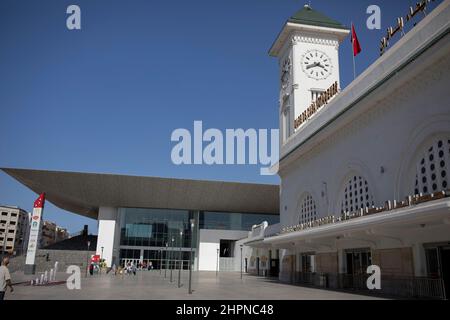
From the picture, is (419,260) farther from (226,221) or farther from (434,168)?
(226,221)

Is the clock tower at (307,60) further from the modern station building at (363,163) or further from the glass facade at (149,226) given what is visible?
the glass facade at (149,226)

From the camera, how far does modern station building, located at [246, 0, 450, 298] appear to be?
15641 mm

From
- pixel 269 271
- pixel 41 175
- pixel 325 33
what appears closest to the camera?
pixel 325 33

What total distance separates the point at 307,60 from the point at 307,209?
515 inches

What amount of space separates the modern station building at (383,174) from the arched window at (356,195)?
0.06 metres

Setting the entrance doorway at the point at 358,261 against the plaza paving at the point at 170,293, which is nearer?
the plaza paving at the point at 170,293

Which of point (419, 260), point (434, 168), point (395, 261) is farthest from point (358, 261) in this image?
point (434, 168)

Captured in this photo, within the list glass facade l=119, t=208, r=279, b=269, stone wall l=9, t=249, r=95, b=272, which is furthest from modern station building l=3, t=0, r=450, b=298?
glass facade l=119, t=208, r=279, b=269

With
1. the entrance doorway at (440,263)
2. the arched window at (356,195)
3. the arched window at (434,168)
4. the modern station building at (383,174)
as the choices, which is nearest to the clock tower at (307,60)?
the modern station building at (383,174)

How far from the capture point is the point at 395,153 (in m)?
18.5

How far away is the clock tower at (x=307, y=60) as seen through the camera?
33.6 metres

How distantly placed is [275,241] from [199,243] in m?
31.3

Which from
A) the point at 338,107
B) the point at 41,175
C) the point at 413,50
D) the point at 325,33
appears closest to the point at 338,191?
the point at 338,107
